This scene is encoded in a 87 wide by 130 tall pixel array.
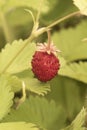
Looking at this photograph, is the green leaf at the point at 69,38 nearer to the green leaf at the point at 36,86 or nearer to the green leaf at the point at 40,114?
the green leaf at the point at 40,114

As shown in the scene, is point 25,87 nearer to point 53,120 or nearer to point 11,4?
point 53,120

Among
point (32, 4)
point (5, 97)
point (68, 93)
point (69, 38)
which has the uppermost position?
point (32, 4)

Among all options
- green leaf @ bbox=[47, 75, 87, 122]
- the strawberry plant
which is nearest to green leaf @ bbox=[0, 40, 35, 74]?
the strawberry plant

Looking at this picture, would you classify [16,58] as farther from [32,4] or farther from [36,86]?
[32,4]

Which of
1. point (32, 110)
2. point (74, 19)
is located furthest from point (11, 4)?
point (74, 19)

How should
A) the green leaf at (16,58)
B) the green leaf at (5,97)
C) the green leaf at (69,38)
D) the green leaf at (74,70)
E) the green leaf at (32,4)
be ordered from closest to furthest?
the green leaf at (5,97) < the green leaf at (16,58) < the green leaf at (74,70) < the green leaf at (32,4) < the green leaf at (69,38)

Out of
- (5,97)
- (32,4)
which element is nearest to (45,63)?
(5,97)

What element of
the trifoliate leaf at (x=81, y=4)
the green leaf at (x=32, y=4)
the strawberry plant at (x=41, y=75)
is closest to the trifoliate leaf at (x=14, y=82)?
the strawberry plant at (x=41, y=75)
